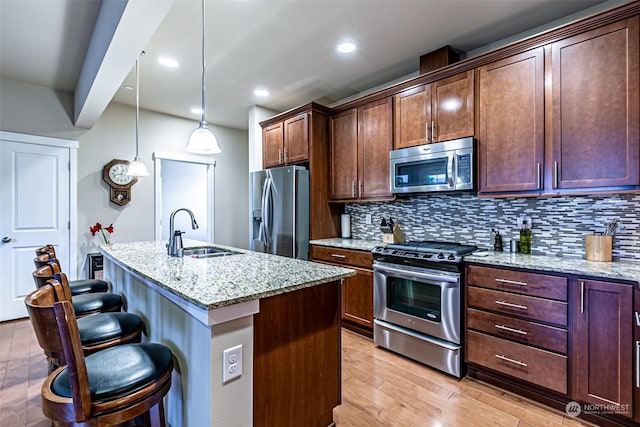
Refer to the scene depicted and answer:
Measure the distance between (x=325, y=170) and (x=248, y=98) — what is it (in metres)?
1.51

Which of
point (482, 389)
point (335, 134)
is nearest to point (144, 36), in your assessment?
point (335, 134)

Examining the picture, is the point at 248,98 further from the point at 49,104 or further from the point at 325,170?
the point at 49,104

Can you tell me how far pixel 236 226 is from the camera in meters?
5.67

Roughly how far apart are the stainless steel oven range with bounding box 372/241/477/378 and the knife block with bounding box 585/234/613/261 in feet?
2.47

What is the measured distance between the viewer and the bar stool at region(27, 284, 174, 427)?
101cm

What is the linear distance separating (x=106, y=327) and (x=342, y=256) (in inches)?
83.9

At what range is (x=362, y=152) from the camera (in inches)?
136

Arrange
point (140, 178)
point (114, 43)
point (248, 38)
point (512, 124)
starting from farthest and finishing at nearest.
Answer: point (140, 178) < point (248, 38) < point (512, 124) < point (114, 43)

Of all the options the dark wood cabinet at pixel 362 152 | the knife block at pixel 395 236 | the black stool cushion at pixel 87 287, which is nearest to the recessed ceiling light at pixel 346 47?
the dark wood cabinet at pixel 362 152

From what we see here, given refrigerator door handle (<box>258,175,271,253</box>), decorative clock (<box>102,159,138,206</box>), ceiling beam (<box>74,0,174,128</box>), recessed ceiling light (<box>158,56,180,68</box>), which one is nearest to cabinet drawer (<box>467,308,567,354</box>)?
refrigerator door handle (<box>258,175,271,253</box>)

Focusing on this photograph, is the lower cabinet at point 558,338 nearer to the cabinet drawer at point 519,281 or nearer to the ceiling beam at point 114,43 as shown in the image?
the cabinet drawer at point 519,281

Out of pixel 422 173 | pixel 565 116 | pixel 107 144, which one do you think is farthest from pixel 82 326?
pixel 107 144

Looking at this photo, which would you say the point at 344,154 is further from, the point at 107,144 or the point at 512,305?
the point at 107,144

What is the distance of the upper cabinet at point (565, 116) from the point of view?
1.90 meters
